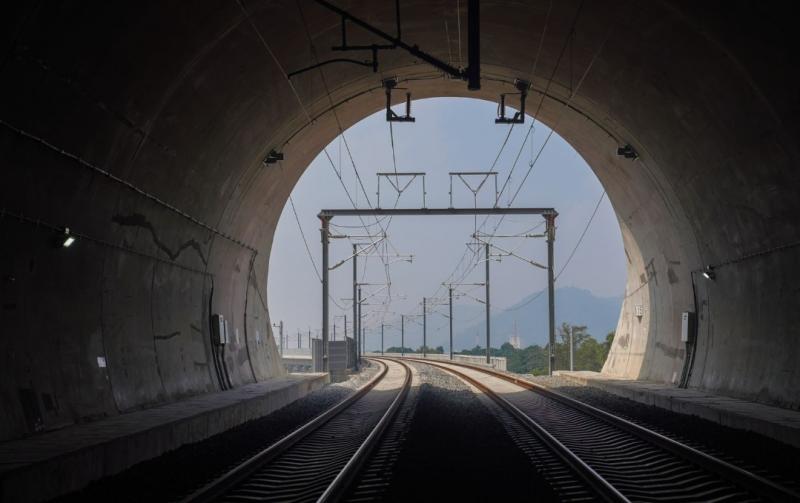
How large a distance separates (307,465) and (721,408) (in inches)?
298

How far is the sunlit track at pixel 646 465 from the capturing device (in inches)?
348

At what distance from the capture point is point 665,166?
776 inches

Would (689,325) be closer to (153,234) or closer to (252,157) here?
(252,157)

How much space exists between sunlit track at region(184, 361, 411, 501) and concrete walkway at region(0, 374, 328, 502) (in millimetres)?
1416

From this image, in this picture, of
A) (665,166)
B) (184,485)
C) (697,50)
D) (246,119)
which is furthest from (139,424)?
(665,166)

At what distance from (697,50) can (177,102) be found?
25.9 feet

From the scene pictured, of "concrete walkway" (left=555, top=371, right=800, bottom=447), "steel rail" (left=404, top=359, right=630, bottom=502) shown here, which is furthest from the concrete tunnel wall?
"steel rail" (left=404, top=359, right=630, bottom=502)

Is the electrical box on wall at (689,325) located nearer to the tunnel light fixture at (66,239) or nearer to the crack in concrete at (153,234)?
the crack in concrete at (153,234)

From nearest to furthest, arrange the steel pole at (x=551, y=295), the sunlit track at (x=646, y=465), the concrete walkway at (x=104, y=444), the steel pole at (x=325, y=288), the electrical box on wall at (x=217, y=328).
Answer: the concrete walkway at (x=104, y=444) → the sunlit track at (x=646, y=465) → the electrical box on wall at (x=217, y=328) → the steel pole at (x=551, y=295) → the steel pole at (x=325, y=288)

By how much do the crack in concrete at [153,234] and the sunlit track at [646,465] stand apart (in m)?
7.01

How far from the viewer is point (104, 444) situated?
34.1 ft

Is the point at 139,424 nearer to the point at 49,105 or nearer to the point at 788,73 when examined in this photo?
the point at 49,105

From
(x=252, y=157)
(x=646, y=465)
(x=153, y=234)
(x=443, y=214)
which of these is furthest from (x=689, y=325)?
(x=443, y=214)

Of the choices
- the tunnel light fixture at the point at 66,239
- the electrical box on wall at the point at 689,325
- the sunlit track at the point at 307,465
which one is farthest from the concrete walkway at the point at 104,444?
the electrical box on wall at the point at 689,325
